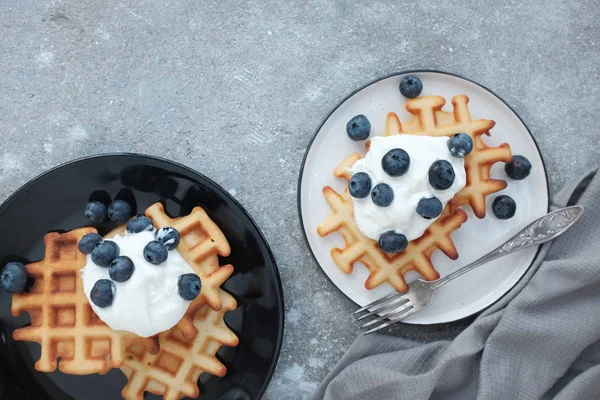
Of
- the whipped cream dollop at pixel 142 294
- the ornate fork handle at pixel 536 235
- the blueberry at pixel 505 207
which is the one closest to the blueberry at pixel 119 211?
the whipped cream dollop at pixel 142 294

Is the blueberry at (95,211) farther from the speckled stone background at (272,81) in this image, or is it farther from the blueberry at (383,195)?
the blueberry at (383,195)

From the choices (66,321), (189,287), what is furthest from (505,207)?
(66,321)

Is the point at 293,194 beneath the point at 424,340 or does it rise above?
above

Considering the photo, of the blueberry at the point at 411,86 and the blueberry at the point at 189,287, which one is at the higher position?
the blueberry at the point at 411,86

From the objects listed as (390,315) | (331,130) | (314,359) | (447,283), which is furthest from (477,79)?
(314,359)

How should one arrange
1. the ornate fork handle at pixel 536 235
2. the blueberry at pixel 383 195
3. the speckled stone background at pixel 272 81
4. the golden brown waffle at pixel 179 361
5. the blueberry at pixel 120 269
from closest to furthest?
the blueberry at pixel 120 269
the blueberry at pixel 383 195
the golden brown waffle at pixel 179 361
the ornate fork handle at pixel 536 235
the speckled stone background at pixel 272 81

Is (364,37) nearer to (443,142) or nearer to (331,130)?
(331,130)
